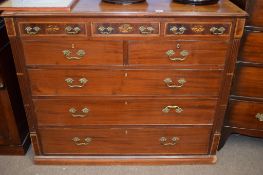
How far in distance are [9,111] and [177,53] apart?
42.1 inches

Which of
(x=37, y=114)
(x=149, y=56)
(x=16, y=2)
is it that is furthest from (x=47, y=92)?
(x=149, y=56)

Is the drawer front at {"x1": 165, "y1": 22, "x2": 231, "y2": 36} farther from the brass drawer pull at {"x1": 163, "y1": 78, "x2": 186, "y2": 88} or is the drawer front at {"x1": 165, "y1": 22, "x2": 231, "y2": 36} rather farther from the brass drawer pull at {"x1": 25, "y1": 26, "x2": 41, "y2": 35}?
the brass drawer pull at {"x1": 25, "y1": 26, "x2": 41, "y2": 35}

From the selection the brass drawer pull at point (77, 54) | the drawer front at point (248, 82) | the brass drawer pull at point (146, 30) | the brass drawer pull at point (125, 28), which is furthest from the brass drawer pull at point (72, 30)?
the drawer front at point (248, 82)

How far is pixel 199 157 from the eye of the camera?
6.00ft

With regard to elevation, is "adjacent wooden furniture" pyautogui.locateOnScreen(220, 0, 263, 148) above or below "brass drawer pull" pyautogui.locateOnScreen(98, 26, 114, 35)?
below

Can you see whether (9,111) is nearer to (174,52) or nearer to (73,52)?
(73,52)

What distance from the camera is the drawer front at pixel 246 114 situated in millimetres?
1731

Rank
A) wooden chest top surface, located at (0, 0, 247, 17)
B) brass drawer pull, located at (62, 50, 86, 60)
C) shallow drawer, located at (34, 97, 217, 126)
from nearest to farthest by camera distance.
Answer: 1. wooden chest top surface, located at (0, 0, 247, 17)
2. brass drawer pull, located at (62, 50, 86, 60)
3. shallow drawer, located at (34, 97, 217, 126)

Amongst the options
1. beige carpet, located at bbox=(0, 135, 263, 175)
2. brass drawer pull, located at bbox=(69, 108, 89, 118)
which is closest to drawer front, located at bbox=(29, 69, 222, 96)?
brass drawer pull, located at bbox=(69, 108, 89, 118)

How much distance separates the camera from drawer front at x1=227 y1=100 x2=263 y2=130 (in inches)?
68.2

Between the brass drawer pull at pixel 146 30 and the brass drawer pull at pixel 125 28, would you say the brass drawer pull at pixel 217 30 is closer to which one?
the brass drawer pull at pixel 146 30

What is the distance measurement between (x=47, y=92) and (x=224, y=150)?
127 centimetres

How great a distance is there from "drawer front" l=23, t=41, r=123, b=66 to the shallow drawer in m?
0.24

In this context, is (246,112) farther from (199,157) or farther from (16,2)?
(16,2)
